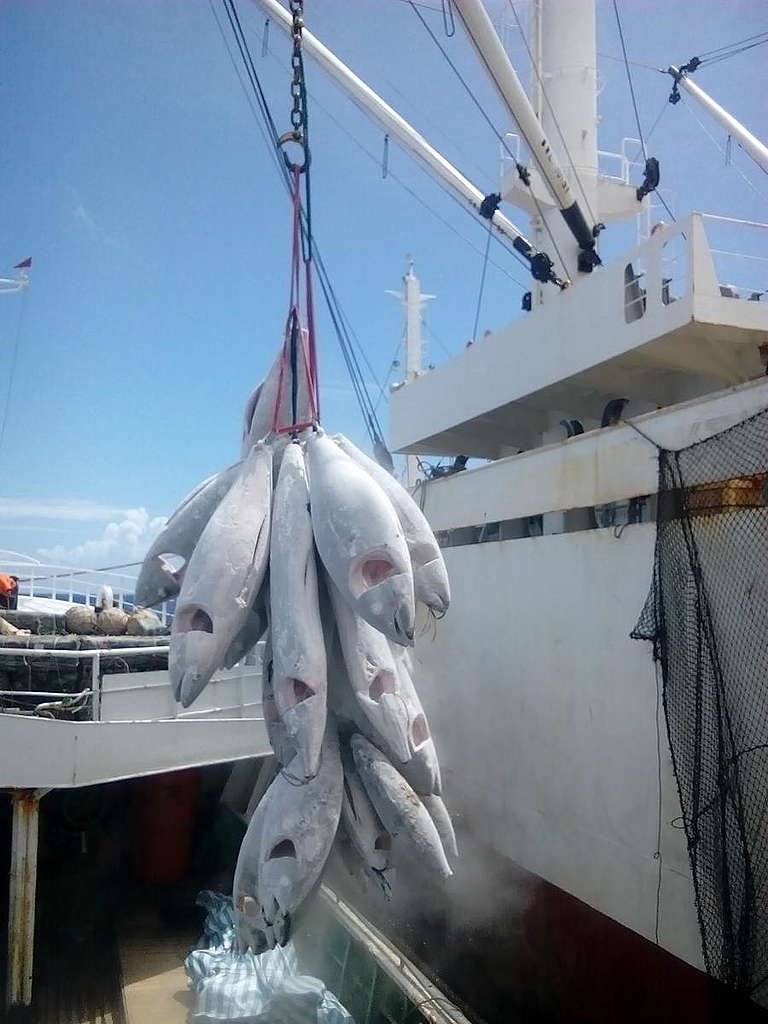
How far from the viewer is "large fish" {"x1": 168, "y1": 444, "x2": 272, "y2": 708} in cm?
314

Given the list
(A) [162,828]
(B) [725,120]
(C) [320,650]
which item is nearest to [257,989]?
A: (A) [162,828]

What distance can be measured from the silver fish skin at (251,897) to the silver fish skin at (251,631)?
708 millimetres

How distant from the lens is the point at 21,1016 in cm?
717

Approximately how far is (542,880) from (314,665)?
6126 millimetres

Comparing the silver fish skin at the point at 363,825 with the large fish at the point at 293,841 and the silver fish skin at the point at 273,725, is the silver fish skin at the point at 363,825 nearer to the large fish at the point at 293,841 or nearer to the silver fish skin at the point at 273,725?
the large fish at the point at 293,841

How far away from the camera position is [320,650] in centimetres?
313

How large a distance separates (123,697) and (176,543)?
16.4ft

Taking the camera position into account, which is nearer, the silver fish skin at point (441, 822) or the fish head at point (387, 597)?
the fish head at point (387, 597)

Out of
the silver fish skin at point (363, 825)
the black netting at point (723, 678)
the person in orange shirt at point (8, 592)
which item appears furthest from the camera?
the person in orange shirt at point (8, 592)

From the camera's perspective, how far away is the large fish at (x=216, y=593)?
3.14 meters

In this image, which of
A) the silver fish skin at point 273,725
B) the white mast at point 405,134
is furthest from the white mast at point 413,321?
the silver fish skin at point 273,725

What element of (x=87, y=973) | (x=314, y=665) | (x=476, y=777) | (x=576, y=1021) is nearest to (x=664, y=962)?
(x=576, y=1021)

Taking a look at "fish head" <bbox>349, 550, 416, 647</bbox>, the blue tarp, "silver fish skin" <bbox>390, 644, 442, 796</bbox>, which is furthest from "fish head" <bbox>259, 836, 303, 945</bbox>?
the blue tarp

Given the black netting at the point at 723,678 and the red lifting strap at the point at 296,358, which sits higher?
the red lifting strap at the point at 296,358
